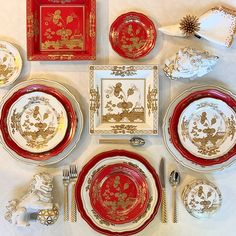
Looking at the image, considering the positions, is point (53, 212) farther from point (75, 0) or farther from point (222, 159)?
point (75, 0)

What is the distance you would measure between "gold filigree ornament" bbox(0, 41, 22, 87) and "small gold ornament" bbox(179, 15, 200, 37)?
0.59 meters

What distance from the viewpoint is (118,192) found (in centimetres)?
142

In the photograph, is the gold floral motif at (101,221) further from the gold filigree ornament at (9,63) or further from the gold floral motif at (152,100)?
the gold filigree ornament at (9,63)

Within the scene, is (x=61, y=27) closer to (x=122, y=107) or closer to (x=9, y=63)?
(x=9, y=63)

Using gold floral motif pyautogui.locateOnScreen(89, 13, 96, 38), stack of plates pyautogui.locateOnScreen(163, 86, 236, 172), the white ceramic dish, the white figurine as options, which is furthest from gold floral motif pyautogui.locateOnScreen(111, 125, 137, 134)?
gold floral motif pyautogui.locateOnScreen(89, 13, 96, 38)

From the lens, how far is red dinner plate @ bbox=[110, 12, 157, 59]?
1386mm

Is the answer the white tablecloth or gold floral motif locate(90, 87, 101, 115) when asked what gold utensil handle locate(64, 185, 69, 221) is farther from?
gold floral motif locate(90, 87, 101, 115)

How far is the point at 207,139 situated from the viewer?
4.61 ft

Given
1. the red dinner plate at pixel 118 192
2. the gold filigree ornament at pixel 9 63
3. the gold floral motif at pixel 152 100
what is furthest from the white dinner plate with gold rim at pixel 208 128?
the gold filigree ornament at pixel 9 63

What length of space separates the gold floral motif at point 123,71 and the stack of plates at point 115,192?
275 millimetres

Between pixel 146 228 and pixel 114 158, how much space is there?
29 centimetres

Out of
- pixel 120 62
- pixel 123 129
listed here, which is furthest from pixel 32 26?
pixel 123 129

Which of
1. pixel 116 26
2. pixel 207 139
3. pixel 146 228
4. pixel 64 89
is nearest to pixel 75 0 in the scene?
pixel 116 26

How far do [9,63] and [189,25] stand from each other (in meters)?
0.65
